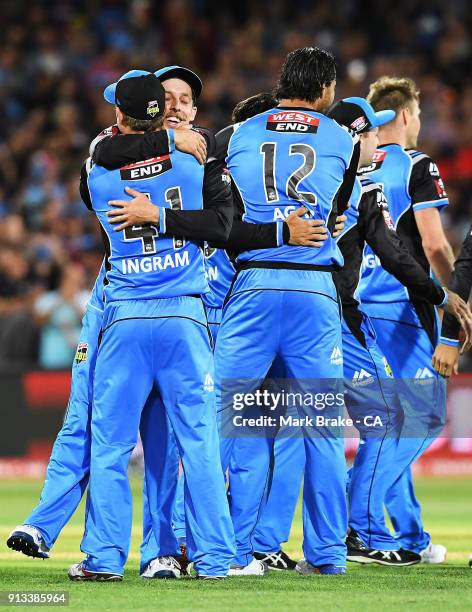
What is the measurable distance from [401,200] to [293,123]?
1700 mm

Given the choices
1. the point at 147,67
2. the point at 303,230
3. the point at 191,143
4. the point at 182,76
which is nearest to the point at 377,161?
the point at 182,76

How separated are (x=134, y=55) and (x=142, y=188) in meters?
14.3

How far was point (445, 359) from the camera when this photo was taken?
311 inches

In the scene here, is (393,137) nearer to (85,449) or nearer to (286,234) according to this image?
(286,234)

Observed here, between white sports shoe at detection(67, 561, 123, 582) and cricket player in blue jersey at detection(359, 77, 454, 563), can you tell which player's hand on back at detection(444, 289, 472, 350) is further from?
white sports shoe at detection(67, 561, 123, 582)

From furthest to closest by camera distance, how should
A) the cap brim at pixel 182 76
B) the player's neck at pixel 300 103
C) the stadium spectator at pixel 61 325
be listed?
the stadium spectator at pixel 61 325
the cap brim at pixel 182 76
the player's neck at pixel 300 103

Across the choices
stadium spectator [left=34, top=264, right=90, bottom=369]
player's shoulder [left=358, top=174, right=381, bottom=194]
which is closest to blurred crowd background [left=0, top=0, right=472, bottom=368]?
stadium spectator [left=34, top=264, right=90, bottom=369]

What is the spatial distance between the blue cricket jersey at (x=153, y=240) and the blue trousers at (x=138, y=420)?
0.36 ft

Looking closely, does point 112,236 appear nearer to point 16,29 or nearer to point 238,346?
point 238,346

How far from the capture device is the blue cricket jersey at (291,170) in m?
7.10

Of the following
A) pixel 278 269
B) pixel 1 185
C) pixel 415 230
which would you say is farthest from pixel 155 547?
pixel 1 185

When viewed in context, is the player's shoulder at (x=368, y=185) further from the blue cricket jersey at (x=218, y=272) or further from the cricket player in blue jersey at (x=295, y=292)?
the blue cricket jersey at (x=218, y=272)

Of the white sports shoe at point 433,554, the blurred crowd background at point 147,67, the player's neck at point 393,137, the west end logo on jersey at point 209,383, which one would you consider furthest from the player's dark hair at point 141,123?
the blurred crowd background at point 147,67

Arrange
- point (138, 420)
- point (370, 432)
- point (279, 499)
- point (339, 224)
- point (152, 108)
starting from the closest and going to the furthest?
point (138, 420) < point (152, 108) < point (339, 224) < point (279, 499) < point (370, 432)
